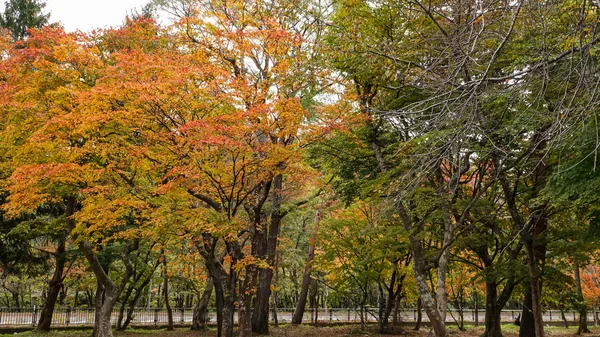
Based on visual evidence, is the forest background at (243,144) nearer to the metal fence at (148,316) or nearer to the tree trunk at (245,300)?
the tree trunk at (245,300)

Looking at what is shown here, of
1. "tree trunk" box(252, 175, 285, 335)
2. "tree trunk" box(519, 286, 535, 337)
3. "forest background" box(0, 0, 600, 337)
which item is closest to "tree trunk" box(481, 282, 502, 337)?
"forest background" box(0, 0, 600, 337)

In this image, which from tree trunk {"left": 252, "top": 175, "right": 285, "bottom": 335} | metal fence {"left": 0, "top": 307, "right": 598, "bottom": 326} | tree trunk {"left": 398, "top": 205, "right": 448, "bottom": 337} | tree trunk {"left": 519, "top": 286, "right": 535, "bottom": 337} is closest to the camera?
tree trunk {"left": 398, "top": 205, "right": 448, "bottom": 337}

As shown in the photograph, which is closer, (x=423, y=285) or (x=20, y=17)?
(x=423, y=285)

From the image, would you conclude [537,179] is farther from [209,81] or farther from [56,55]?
[56,55]

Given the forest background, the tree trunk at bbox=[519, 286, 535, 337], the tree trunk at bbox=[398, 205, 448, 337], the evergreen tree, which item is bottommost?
the tree trunk at bbox=[519, 286, 535, 337]

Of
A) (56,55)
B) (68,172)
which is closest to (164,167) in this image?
(68,172)

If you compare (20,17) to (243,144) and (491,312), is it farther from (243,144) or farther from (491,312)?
(491,312)

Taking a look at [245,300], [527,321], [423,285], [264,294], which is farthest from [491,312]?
[245,300]

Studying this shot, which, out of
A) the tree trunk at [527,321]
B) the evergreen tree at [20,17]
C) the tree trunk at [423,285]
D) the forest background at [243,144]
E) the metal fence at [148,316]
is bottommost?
the metal fence at [148,316]

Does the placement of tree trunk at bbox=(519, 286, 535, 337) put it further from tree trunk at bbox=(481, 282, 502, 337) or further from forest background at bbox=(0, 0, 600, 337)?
tree trunk at bbox=(481, 282, 502, 337)

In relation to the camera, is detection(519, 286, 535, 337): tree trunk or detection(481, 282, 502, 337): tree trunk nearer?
detection(481, 282, 502, 337): tree trunk

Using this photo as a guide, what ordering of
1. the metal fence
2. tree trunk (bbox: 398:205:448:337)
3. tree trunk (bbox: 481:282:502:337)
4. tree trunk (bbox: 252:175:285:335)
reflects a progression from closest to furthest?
tree trunk (bbox: 398:205:448:337)
tree trunk (bbox: 481:282:502:337)
tree trunk (bbox: 252:175:285:335)
the metal fence

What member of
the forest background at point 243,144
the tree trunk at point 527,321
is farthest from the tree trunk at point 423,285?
the tree trunk at point 527,321

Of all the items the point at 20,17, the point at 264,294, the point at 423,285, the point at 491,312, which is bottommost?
the point at 491,312
